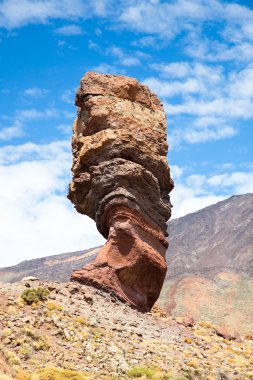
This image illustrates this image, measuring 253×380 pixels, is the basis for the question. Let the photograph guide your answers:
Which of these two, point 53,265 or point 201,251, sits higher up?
point 53,265

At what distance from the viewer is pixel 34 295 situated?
1730 cm

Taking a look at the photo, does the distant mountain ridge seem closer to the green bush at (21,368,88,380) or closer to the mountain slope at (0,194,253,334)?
the mountain slope at (0,194,253,334)

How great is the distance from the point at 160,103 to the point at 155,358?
15590mm

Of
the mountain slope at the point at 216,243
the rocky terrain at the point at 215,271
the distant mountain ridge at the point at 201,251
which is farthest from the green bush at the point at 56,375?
the distant mountain ridge at the point at 201,251

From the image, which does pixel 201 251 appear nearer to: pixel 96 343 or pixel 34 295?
pixel 34 295

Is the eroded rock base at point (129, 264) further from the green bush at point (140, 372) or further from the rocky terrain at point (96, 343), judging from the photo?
the green bush at point (140, 372)

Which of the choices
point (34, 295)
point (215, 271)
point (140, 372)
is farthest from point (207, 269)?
point (140, 372)

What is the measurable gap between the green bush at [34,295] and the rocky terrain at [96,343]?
4cm

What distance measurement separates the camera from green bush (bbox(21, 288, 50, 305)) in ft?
55.9

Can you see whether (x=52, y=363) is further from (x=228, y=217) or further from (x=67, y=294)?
(x=228, y=217)

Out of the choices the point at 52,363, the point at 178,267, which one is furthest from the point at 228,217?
the point at 52,363

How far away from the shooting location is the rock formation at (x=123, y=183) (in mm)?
21703

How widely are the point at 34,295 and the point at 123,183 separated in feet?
25.0

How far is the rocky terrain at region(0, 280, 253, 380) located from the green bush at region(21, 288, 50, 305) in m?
0.04
